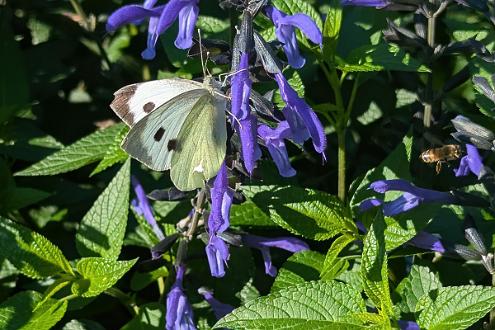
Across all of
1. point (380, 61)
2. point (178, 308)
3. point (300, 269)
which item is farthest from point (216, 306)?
point (380, 61)

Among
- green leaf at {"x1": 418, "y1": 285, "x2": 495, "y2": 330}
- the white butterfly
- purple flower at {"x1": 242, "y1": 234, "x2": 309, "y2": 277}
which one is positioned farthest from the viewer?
purple flower at {"x1": 242, "y1": 234, "x2": 309, "y2": 277}

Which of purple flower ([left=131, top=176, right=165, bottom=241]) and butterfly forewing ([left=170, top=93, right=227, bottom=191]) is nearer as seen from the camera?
butterfly forewing ([left=170, top=93, right=227, bottom=191])

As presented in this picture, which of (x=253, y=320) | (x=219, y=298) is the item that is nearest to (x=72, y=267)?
(x=219, y=298)

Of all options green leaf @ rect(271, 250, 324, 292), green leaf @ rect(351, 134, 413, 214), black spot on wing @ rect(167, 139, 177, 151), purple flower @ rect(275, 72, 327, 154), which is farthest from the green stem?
black spot on wing @ rect(167, 139, 177, 151)

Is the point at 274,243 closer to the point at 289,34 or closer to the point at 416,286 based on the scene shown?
the point at 416,286

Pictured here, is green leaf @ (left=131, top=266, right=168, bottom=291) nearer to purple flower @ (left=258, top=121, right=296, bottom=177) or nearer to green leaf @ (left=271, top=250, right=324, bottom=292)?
green leaf @ (left=271, top=250, right=324, bottom=292)

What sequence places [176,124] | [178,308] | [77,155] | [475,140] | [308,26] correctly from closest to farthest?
[308,26] < [176,124] < [475,140] < [178,308] < [77,155]
